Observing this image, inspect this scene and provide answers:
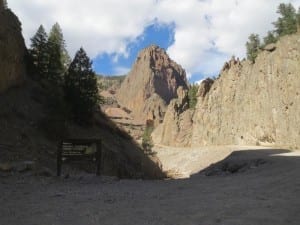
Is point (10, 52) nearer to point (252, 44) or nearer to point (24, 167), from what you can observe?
point (24, 167)

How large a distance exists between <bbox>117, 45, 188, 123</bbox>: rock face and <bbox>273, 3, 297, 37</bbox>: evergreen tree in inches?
3581

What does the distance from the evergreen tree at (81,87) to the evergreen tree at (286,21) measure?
41.5 metres

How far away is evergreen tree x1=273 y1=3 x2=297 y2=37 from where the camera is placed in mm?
69562

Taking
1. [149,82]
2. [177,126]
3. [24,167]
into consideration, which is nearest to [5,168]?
[24,167]

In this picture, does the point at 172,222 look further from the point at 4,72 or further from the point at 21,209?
the point at 4,72

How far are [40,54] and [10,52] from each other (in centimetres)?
757

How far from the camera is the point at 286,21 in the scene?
7200 centimetres

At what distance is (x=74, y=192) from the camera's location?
1459 cm

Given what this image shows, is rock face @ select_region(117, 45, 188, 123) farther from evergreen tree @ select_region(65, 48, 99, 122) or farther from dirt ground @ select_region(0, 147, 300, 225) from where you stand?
dirt ground @ select_region(0, 147, 300, 225)

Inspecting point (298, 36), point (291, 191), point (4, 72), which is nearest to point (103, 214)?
point (291, 191)

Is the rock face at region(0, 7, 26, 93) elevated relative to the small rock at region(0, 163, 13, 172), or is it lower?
elevated

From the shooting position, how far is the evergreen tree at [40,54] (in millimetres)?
43375

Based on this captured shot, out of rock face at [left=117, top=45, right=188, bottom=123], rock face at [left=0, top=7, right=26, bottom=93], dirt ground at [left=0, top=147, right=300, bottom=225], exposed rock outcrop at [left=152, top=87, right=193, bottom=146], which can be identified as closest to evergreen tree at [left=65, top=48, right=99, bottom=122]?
rock face at [left=0, top=7, right=26, bottom=93]

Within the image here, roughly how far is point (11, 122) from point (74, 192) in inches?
663
